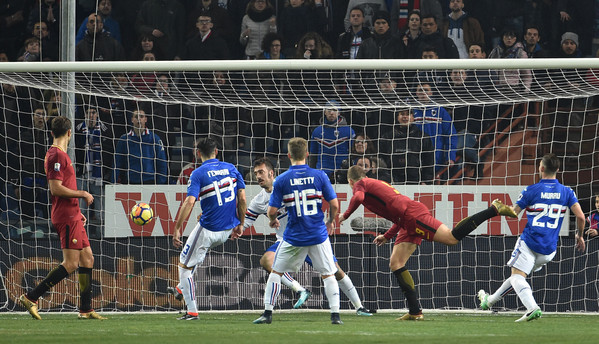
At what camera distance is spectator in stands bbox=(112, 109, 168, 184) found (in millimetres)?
13523

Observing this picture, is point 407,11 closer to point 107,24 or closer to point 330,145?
point 330,145

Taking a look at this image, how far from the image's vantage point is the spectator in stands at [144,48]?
16078 mm

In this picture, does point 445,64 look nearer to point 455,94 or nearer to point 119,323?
point 455,94

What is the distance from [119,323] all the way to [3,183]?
5.09 metres

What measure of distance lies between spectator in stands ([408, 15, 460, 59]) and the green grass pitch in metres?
5.70

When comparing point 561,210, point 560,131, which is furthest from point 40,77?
point 560,131

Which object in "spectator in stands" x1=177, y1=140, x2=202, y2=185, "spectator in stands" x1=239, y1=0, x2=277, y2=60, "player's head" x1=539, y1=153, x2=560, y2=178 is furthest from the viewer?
"spectator in stands" x1=239, y1=0, x2=277, y2=60

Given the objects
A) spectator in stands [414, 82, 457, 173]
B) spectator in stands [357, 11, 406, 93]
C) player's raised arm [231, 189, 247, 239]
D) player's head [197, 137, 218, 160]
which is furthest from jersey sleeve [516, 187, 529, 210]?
spectator in stands [357, 11, 406, 93]

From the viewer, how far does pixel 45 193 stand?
13.5 metres

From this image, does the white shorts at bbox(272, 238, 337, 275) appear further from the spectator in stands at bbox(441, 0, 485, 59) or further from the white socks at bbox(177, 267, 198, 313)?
the spectator in stands at bbox(441, 0, 485, 59)

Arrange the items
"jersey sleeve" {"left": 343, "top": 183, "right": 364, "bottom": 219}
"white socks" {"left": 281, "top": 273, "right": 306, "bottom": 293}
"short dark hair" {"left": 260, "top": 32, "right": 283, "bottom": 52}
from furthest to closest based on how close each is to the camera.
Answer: "short dark hair" {"left": 260, "top": 32, "right": 283, "bottom": 52}, "white socks" {"left": 281, "top": 273, "right": 306, "bottom": 293}, "jersey sleeve" {"left": 343, "top": 183, "right": 364, "bottom": 219}

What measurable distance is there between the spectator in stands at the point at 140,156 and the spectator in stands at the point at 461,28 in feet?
18.3

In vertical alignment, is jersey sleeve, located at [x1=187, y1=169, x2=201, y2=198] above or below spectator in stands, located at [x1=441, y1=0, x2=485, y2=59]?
below

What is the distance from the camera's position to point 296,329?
8430 millimetres
